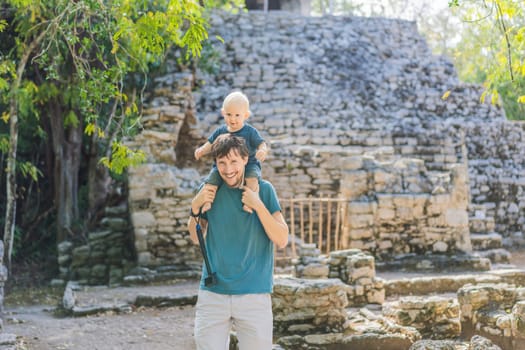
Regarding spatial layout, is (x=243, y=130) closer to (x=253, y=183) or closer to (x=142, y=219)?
(x=253, y=183)

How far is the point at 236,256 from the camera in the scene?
3482 mm

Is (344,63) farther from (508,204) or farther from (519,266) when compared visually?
(519,266)

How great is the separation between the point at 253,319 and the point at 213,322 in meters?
0.21

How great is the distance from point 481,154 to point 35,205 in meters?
10.9

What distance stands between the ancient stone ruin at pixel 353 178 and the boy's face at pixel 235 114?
2525mm

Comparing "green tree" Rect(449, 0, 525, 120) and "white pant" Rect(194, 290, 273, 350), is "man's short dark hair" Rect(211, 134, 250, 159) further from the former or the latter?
"green tree" Rect(449, 0, 525, 120)

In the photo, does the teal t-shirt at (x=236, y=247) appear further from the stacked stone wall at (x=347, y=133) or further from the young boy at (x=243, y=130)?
the stacked stone wall at (x=347, y=133)

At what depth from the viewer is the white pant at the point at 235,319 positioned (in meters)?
3.39

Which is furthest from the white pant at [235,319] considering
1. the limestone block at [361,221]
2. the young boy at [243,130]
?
the limestone block at [361,221]

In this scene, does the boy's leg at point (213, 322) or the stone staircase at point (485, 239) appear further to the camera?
the stone staircase at point (485, 239)

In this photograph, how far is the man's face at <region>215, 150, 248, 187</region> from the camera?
139 inches

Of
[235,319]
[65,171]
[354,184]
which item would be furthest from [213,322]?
[65,171]

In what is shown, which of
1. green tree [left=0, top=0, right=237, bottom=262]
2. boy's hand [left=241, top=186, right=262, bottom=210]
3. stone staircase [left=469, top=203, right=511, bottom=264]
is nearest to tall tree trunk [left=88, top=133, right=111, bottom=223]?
green tree [left=0, top=0, right=237, bottom=262]

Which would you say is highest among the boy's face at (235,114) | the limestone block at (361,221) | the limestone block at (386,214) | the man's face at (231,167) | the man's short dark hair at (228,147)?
the boy's face at (235,114)
